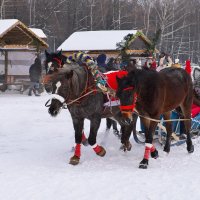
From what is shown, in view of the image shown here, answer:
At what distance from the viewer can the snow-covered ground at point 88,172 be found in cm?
447

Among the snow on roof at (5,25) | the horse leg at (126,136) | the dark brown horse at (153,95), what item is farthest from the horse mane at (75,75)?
the snow on roof at (5,25)

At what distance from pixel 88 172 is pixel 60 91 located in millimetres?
1253

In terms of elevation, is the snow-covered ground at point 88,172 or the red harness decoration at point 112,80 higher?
the red harness decoration at point 112,80

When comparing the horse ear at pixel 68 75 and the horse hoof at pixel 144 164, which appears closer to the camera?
the horse ear at pixel 68 75

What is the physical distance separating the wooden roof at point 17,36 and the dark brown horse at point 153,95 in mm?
12689

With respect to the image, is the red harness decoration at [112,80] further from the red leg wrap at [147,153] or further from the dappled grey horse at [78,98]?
the red leg wrap at [147,153]

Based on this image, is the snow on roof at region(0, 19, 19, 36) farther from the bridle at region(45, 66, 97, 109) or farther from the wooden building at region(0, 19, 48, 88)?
the bridle at region(45, 66, 97, 109)

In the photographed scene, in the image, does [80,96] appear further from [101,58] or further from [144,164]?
[101,58]

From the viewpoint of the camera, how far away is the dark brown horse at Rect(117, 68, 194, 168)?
5.47 m

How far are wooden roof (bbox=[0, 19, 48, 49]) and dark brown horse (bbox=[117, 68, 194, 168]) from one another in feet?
41.6

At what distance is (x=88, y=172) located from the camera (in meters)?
5.45

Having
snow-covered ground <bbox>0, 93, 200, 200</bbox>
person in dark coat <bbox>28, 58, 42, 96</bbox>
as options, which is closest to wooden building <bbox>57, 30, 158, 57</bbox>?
person in dark coat <bbox>28, 58, 42, 96</bbox>

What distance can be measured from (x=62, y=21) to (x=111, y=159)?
129 ft

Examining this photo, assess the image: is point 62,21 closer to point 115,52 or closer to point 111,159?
point 115,52
